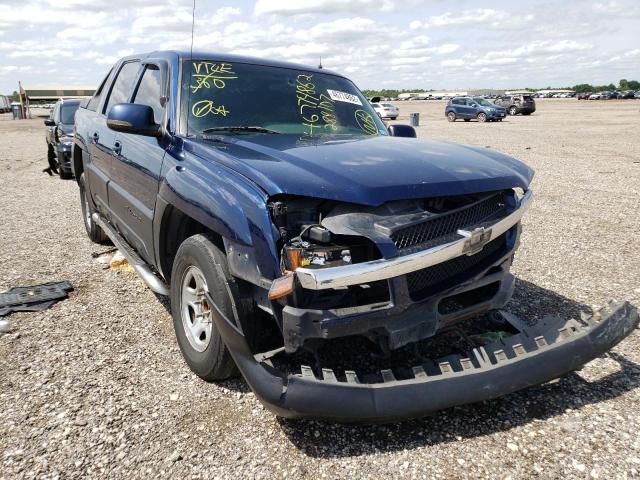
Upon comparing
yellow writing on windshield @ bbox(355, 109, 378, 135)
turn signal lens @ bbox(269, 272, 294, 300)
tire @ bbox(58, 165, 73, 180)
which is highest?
yellow writing on windshield @ bbox(355, 109, 378, 135)

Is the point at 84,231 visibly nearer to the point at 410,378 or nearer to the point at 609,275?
the point at 410,378

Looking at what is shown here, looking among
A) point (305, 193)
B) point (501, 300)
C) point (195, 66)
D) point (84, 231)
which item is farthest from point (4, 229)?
point (501, 300)

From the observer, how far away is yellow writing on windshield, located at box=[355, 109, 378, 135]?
4.18 m

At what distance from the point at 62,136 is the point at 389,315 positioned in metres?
10.2

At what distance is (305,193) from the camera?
240 centimetres

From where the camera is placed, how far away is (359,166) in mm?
2711

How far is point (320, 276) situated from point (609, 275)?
391cm

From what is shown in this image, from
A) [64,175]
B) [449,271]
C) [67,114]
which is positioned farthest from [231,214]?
[67,114]

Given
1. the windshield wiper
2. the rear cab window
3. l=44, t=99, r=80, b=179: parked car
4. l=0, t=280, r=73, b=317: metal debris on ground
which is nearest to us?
the windshield wiper

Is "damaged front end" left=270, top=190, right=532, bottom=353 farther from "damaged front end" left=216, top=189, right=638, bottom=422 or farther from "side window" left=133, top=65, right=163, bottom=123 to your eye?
"side window" left=133, top=65, right=163, bottom=123

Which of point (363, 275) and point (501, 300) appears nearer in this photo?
point (363, 275)

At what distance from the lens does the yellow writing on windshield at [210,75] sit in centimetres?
363

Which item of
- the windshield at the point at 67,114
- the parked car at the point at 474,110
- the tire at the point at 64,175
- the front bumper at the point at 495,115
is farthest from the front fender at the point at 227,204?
the parked car at the point at 474,110

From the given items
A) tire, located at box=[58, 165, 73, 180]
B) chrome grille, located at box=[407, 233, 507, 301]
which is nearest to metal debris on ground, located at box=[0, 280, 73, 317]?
chrome grille, located at box=[407, 233, 507, 301]
